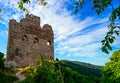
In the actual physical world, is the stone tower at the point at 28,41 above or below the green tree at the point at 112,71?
above

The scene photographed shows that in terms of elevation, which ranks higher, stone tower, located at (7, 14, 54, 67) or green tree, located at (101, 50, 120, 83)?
stone tower, located at (7, 14, 54, 67)

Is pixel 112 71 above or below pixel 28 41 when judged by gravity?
below

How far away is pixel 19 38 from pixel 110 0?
3416 cm

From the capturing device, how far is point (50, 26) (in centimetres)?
4325

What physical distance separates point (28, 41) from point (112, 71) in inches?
576

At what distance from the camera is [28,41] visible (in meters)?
40.2

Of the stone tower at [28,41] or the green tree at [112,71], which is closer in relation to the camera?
the green tree at [112,71]

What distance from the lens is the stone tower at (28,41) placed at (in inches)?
1496

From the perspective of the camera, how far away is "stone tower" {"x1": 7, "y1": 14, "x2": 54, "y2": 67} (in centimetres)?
3800

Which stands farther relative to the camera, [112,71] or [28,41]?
[28,41]

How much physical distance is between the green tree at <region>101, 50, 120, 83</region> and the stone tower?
403 inches

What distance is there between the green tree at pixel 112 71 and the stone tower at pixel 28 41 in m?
10.2

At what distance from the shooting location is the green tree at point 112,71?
108 feet

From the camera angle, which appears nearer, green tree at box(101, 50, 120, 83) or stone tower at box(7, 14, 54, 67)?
green tree at box(101, 50, 120, 83)
